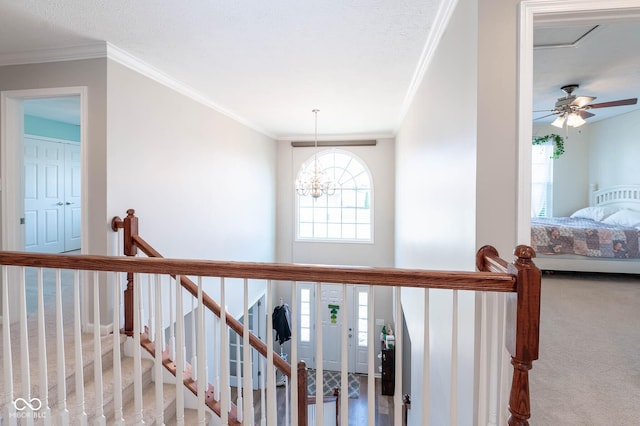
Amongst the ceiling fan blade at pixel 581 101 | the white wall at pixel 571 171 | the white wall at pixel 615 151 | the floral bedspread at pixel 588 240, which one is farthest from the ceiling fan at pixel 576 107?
the white wall at pixel 571 171

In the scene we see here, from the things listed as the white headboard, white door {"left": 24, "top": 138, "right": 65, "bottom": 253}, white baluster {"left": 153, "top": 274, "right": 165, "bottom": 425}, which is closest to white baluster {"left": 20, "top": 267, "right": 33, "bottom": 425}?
white baluster {"left": 153, "top": 274, "right": 165, "bottom": 425}

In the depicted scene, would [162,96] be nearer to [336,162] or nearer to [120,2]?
[120,2]

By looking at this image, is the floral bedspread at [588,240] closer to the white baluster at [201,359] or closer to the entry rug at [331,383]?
the white baluster at [201,359]

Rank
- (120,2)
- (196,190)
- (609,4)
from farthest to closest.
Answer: (196,190) → (120,2) → (609,4)

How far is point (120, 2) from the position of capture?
2.02m

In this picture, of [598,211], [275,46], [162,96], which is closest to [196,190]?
[162,96]

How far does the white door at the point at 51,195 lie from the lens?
5.25 meters

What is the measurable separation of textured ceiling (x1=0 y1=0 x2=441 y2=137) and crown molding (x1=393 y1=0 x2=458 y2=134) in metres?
0.04

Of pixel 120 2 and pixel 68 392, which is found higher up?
pixel 120 2

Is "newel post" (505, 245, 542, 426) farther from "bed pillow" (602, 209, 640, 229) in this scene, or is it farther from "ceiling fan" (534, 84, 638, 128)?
"bed pillow" (602, 209, 640, 229)

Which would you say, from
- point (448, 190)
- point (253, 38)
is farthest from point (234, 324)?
point (253, 38)

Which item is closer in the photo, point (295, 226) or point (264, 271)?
point (264, 271)

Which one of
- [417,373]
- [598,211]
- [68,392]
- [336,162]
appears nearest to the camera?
[68,392]

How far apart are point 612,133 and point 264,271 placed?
6242 millimetres
